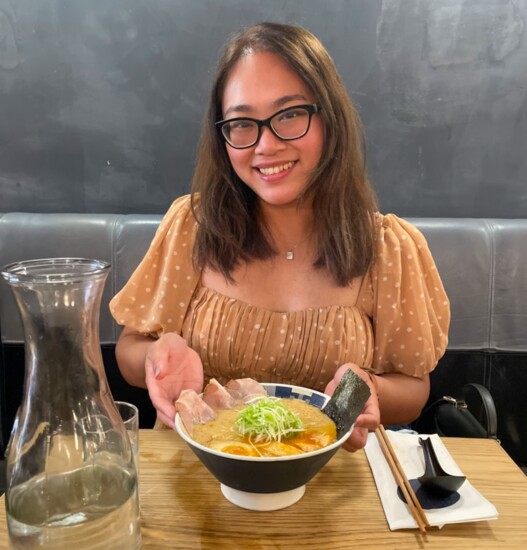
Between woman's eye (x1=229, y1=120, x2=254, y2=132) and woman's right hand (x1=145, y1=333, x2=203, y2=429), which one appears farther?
woman's eye (x1=229, y1=120, x2=254, y2=132)

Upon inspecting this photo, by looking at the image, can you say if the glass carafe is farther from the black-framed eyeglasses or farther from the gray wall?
the gray wall

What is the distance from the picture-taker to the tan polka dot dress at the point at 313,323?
1.44 m

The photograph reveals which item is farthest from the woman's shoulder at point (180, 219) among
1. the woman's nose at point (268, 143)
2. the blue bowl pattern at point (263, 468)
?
the blue bowl pattern at point (263, 468)

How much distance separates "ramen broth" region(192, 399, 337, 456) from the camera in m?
0.82

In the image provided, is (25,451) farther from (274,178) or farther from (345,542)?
(274,178)

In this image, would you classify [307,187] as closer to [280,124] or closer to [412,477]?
[280,124]

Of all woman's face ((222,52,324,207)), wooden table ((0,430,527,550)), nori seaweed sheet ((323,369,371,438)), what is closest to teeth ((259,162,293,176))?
woman's face ((222,52,324,207))

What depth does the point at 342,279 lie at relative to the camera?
1488 mm

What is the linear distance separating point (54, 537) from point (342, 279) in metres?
1.04

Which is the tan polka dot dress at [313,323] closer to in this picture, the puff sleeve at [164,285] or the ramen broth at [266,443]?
the puff sleeve at [164,285]

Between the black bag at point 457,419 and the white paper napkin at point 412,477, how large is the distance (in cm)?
52

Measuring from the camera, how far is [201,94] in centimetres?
225

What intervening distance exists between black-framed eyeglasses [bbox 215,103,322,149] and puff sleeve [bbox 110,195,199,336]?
0.37 m

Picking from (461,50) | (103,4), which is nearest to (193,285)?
(103,4)
